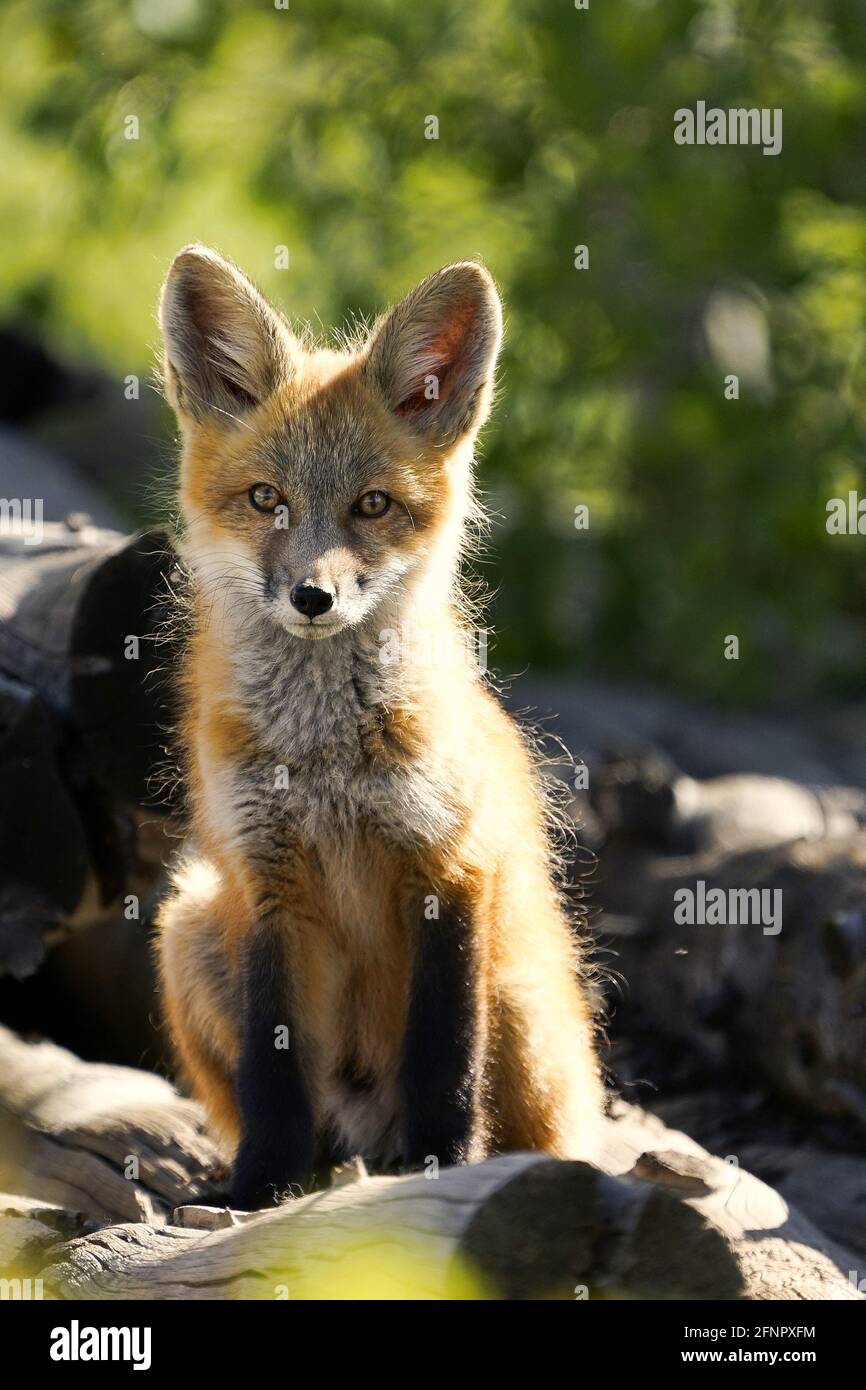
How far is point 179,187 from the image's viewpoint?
Answer: 36.4 ft

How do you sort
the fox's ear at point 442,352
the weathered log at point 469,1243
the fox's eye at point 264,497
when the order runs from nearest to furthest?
the weathered log at point 469,1243
the fox's eye at point 264,497
the fox's ear at point 442,352

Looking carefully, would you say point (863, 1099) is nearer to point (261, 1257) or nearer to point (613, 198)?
point (261, 1257)

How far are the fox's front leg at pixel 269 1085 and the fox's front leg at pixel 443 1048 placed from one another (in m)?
0.27

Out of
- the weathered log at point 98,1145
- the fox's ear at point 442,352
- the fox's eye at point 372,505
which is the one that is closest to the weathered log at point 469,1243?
the weathered log at point 98,1145

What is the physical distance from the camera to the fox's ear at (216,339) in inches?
160

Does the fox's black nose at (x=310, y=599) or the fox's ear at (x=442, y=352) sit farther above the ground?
the fox's ear at (x=442, y=352)

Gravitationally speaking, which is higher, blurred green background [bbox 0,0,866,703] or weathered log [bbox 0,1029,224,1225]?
blurred green background [bbox 0,0,866,703]

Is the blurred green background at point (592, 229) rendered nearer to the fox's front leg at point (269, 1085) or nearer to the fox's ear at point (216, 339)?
the fox's ear at point (216, 339)

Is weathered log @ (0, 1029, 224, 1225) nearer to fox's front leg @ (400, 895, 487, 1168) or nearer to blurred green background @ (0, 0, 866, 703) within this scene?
fox's front leg @ (400, 895, 487, 1168)

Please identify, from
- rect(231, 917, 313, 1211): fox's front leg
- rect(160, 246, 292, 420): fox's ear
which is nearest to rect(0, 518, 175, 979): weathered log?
rect(160, 246, 292, 420): fox's ear

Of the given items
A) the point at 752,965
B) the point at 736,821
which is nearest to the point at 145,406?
the point at 736,821

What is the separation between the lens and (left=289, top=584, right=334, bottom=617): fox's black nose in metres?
3.65

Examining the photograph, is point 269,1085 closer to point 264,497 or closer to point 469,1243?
point 469,1243

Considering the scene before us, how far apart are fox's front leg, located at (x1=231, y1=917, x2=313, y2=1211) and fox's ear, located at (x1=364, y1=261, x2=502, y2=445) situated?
4.80 ft
